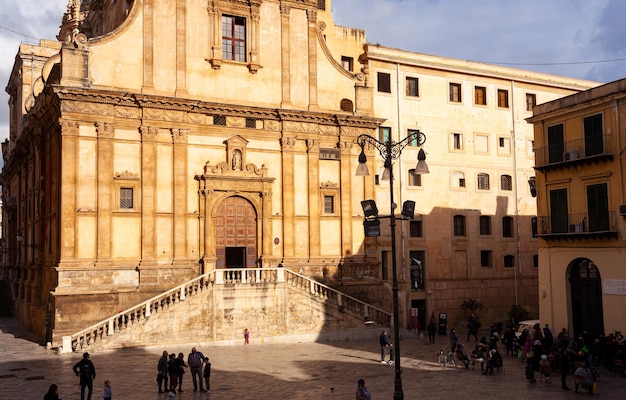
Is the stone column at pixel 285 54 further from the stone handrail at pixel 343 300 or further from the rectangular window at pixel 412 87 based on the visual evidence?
the stone handrail at pixel 343 300

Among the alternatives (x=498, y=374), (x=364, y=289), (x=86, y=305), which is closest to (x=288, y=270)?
(x=364, y=289)

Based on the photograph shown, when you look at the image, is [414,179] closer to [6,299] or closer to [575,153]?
[575,153]

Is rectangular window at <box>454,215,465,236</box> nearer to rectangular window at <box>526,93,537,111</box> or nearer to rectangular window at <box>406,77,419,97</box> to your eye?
rectangular window at <box>406,77,419,97</box>

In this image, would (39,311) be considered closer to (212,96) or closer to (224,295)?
(224,295)

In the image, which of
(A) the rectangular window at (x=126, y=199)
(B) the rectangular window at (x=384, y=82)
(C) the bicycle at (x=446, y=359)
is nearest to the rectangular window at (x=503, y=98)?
(B) the rectangular window at (x=384, y=82)

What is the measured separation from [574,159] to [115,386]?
73.3 feet

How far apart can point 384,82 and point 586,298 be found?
63.9 ft

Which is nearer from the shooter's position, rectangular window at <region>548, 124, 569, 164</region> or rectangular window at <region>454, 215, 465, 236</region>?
rectangular window at <region>548, 124, 569, 164</region>

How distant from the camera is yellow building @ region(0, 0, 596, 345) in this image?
32562mm

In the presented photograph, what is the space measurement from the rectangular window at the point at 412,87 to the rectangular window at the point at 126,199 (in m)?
19.9

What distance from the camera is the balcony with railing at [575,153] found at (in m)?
28.8

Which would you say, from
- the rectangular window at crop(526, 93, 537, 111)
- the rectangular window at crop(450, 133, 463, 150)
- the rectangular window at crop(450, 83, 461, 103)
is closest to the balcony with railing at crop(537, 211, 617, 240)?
the rectangular window at crop(450, 133, 463, 150)

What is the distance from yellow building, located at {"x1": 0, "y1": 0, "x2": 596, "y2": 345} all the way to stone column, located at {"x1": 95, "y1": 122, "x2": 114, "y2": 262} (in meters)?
0.07

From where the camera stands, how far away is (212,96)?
35.9m
